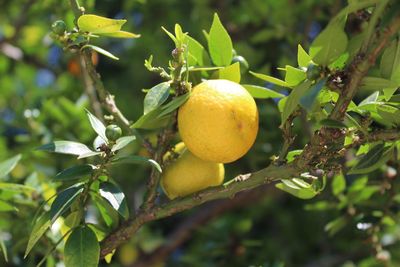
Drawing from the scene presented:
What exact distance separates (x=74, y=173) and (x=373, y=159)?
520mm

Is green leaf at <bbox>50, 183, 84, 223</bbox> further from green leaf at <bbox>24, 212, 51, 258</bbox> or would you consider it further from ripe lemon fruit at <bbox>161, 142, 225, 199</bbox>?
ripe lemon fruit at <bbox>161, 142, 225, 199</bbox>

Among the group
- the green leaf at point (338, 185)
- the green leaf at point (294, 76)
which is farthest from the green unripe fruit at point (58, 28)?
the green leaf at point (338, 185)

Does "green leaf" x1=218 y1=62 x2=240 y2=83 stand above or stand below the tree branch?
above

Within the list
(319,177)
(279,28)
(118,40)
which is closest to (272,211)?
(279,28)

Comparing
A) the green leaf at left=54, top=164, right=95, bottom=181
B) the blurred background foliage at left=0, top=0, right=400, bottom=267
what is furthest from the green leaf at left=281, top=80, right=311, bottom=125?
the blurred background foliage at left=0, top=0, right=400, bottom=267

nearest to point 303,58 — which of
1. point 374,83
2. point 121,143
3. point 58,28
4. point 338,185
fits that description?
point 374,83

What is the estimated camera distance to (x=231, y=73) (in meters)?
1.23

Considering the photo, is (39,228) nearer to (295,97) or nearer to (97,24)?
(97,24)

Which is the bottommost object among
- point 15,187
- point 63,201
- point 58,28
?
point 15,187

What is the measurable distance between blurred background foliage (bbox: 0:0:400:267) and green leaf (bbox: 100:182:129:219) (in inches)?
14.9

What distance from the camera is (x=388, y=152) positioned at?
112cm

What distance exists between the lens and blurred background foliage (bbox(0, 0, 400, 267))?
162 cm

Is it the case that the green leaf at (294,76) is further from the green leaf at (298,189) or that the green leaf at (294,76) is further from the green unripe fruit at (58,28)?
the green unripe fruit at (58,28)

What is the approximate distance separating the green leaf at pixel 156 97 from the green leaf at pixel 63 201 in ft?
0.60
